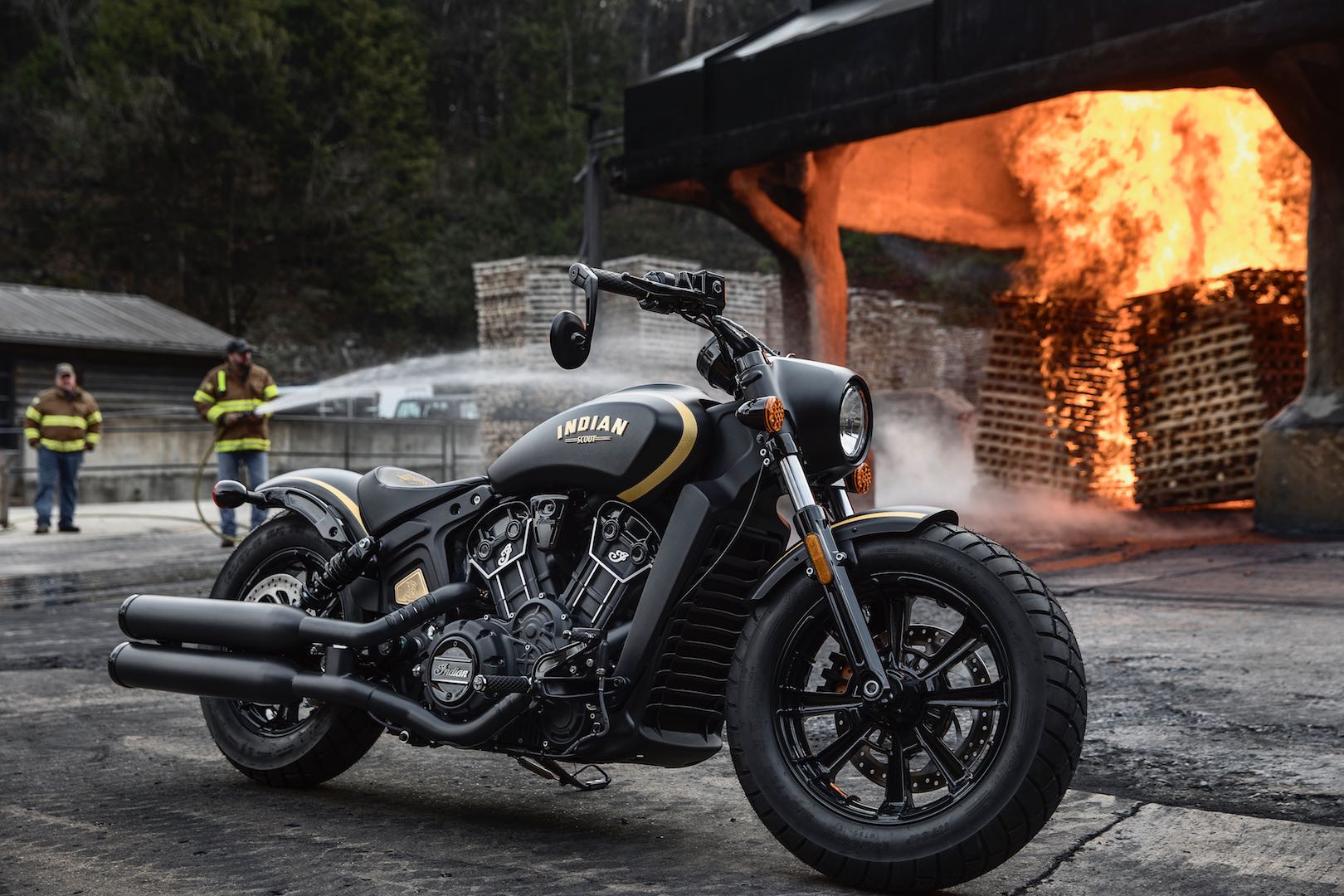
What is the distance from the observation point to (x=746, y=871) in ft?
11.5

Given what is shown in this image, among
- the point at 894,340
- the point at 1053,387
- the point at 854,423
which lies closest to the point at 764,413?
the point at 854,423

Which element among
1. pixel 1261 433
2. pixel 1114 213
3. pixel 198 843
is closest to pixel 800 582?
pixel 198 843

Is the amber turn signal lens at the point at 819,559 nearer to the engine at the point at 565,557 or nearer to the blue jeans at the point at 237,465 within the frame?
the engine at the point at 565,557

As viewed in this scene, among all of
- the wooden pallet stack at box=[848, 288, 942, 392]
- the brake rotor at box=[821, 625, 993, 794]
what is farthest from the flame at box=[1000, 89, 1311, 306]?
the brake rotor at box=[821, 625, 993, 794]

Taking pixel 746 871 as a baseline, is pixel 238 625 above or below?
above

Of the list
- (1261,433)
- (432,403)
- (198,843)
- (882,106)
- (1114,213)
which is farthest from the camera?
(432,403)

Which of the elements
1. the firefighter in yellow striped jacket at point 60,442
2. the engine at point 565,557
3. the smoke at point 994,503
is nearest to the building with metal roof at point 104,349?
the firefighter in yellow striped jacket at point 60,442

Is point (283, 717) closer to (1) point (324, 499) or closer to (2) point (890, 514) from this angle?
(1) point (324, 499)

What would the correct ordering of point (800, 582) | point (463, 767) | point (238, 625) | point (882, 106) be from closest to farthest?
point (800, 582), point (238, 625), point (463, 767), point (882, 106)

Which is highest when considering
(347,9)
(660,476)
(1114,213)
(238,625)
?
(347,9)

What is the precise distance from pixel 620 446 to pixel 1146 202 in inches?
467

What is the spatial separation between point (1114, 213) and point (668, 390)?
11.8m

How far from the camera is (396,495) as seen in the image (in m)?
4.32

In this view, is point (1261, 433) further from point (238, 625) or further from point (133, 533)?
point (133, 533)
